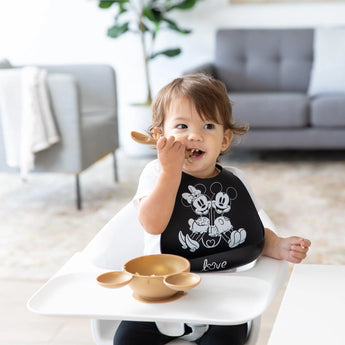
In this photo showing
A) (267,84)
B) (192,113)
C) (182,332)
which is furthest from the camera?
(267,84)

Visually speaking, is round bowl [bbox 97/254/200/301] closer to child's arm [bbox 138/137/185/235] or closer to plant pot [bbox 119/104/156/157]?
child's arm [bbox 138/137/185/235]

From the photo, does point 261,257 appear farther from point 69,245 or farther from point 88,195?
point 88,195

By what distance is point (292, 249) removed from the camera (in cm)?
117

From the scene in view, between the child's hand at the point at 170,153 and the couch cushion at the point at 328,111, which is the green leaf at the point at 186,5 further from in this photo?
the child's hand at the point at 170,153

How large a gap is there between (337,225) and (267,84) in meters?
1.75

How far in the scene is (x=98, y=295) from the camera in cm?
100

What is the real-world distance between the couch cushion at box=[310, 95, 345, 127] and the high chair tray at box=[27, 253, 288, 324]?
2828 millimetres

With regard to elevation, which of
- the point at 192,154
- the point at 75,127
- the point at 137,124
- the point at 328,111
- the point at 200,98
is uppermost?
the point at 200,98

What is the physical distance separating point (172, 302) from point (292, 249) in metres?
0.31

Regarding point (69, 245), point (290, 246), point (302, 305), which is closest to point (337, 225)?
point (69, 245)

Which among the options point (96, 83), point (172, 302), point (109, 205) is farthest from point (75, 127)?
point (172, 302)

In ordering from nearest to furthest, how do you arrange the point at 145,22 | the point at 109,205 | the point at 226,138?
1. the point at 226,138
2. the point at 109,205
3. the point at 145,22

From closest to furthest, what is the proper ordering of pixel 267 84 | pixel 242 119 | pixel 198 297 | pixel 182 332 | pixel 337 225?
pixel 198 297 → pixel 182 332 → pixel 337 225 → pixel 242 119 → pixel 267 84

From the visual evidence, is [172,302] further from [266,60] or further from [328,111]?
[266,60]
